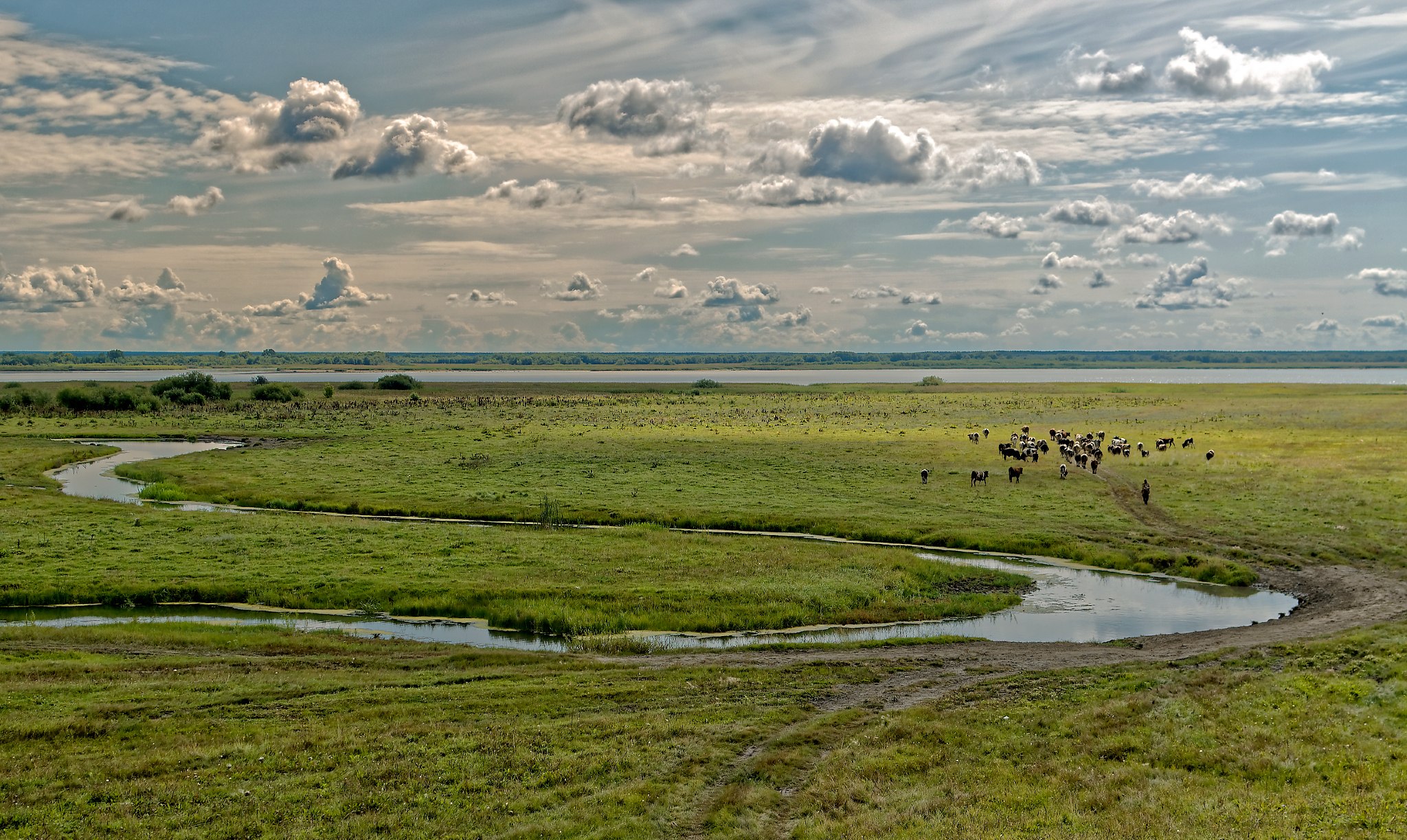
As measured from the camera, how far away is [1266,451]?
68812mm

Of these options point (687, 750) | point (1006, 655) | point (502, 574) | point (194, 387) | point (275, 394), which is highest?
point (194, 387)

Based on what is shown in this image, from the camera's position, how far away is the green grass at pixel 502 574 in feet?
107

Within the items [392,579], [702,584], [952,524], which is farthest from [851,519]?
[392,579]

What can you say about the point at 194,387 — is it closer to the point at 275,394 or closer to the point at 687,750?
the point at 275,394

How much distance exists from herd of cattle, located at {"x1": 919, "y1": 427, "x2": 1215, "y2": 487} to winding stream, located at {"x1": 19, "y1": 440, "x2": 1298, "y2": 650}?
21.4m

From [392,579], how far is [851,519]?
72.8 ft

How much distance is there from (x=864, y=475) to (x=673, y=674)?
3922 centimetres

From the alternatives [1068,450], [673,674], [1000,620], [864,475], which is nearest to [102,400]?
[864,475]

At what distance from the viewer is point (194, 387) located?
140000mm

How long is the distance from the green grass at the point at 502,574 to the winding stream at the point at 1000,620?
738mm

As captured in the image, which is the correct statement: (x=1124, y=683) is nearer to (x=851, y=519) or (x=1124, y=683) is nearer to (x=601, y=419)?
Result: (x=851, y=519)

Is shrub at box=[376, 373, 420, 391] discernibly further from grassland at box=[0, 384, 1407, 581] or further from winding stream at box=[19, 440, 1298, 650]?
winding stream at box=[19, 440, 1298, 650]

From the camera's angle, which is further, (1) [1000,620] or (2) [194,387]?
(2) [194,387]

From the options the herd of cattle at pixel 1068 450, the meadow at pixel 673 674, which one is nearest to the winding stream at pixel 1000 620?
the meadow at pixel 673 674
